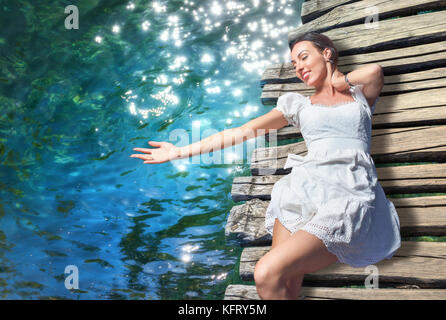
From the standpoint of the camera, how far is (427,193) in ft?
9.88

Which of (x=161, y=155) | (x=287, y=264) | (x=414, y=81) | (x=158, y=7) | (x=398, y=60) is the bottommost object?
(x=287, y=264)

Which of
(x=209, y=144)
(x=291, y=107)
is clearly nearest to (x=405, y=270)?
(x=291, y=107)

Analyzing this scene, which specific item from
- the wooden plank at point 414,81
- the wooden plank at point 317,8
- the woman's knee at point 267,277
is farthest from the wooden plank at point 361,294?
the wooden plank at point 317,8

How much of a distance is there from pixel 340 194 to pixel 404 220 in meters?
0.74

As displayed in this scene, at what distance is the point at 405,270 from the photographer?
246 cm

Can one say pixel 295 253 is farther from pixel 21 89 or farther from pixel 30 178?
pixel 21 89

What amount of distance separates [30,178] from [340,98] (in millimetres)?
4658

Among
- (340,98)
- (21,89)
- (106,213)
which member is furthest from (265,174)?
(21,89)

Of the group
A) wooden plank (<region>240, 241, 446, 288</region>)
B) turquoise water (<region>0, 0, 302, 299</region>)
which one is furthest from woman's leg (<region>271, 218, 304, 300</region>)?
turquoise water (<region>0, 0, 302, 299</region>)

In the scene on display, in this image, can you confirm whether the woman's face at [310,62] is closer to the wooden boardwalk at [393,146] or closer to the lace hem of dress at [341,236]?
the wooden boardwalk at [393,146]

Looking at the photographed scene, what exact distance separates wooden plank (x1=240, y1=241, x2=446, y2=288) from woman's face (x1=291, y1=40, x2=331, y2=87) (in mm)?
1497

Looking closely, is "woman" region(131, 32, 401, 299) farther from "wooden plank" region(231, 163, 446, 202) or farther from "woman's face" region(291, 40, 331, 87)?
A: "wooden plank" region(231, 163, 446, 202)

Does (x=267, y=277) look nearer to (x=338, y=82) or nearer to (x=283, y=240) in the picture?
(x=283, y=240)
